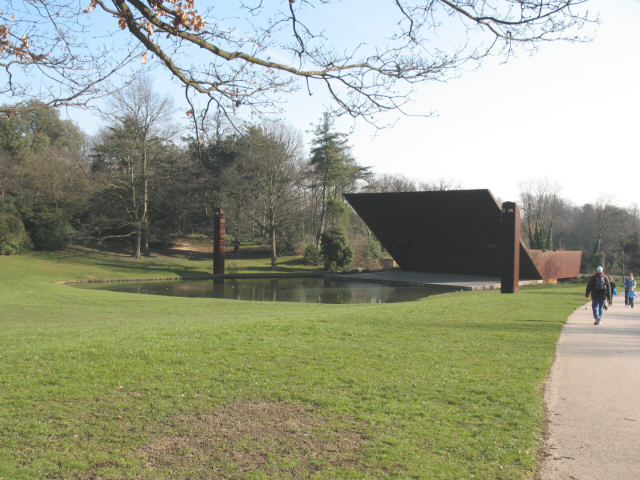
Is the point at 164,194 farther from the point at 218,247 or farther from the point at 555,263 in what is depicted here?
the point at 555,263

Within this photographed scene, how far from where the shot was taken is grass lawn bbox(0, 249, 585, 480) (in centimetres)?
336

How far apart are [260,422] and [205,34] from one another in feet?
10.6

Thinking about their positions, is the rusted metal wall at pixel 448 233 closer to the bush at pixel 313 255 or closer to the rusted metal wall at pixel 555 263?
the rusted metal wall at pixel 555 263

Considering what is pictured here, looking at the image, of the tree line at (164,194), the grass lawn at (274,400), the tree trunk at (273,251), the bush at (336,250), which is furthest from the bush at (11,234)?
the grass lawn at (274,400)

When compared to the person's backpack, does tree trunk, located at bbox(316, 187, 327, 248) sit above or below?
above

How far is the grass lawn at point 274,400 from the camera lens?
336 centimetres

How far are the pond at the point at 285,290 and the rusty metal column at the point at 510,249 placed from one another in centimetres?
297

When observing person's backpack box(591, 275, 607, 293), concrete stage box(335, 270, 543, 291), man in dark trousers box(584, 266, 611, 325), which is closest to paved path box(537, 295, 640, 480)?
man in dark trousers box(584, 266, 611, 325)

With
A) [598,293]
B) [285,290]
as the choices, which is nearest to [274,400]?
[598,293]

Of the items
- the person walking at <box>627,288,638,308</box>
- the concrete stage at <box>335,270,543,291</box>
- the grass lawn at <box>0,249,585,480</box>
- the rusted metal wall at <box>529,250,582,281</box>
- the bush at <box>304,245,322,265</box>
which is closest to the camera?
the grass lawn at <box>0,249,585,480</box>

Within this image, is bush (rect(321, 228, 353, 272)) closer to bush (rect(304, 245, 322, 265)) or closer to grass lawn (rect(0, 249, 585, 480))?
bush (rect(304, 245, 322, 265))

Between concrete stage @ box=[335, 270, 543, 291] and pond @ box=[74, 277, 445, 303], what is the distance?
680mm

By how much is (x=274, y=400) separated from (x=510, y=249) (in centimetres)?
1766

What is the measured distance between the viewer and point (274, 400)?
4633 millimetres
